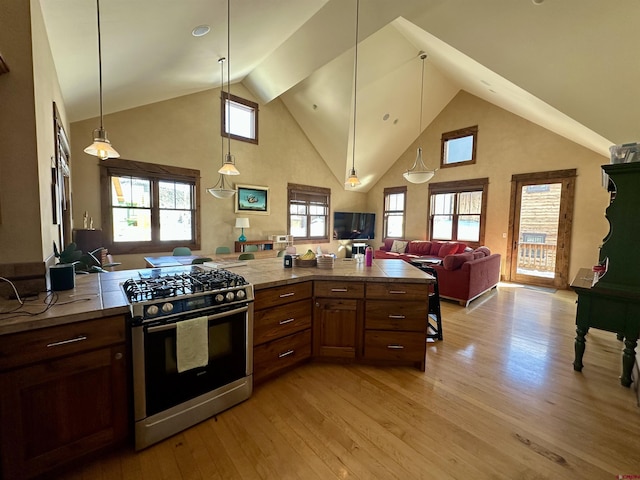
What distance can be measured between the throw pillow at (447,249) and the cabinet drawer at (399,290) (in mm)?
4843

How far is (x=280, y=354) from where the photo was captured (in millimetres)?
2314

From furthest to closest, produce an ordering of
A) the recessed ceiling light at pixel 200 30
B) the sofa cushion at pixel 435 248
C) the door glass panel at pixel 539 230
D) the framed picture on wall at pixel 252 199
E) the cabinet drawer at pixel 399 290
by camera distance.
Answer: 1. the sofa cushion at pixel 435 248
2. the framed picture on wall at pixel 252 199
3. the door glass panel at pixel 539 230
4. the recessed ceiling light at pixel 200 30
5. the cabinet drawer at pixel 399 290

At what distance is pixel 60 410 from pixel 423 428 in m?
2.14

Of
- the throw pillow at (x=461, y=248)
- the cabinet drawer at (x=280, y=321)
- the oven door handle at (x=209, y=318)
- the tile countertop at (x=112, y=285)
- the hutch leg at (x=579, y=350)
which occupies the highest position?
the tile countertop at (x=112, y=285)

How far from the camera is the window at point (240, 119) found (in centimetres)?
609

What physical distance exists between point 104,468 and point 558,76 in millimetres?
5669

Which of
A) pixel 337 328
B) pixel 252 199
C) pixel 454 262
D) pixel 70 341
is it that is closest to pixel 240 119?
pixel 252 199

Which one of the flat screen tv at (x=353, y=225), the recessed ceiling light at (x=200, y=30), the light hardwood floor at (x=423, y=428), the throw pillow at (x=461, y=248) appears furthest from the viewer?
the flat screen tv at (x=353, y=225)

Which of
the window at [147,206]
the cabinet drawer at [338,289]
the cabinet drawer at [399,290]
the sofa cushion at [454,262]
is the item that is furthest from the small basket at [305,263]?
the window at [147,206]

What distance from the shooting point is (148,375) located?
62.4 inches

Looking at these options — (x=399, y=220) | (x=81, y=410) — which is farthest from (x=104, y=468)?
(x=399, y=220)

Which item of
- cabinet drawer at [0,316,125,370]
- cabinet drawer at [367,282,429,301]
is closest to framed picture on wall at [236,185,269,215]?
cabinet drawer at [367,282,429,301]

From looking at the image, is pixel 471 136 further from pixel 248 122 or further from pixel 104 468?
pixel 104 468

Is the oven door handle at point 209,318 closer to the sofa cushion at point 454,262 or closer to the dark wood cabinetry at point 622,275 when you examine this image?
the dark wood cabinetry at point 622,275
